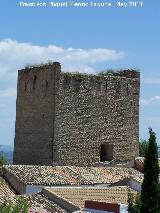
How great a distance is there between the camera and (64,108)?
3309 centimetres

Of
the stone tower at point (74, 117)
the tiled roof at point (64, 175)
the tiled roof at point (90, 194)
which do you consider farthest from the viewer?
the stone tower at point (74, 117)

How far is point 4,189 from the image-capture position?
1182 inches

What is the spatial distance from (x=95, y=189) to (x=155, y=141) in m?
7.90

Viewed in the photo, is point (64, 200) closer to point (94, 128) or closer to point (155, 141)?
point (155, 141)

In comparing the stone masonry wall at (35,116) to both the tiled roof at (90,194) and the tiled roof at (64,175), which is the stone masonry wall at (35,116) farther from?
the tiled roof at (90,194)

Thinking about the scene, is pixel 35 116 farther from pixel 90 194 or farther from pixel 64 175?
pixel 90 194

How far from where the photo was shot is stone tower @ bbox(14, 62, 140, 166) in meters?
33.0

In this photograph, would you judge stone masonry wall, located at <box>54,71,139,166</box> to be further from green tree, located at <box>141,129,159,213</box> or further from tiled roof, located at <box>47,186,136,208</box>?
green tree, located at <box>141,129,159,213</box>

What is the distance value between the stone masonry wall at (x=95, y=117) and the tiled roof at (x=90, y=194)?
5.03m

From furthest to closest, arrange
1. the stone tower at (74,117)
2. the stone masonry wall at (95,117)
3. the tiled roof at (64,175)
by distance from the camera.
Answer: the stone masonry wall at (95,117), the stone tower at (74,117), the tiled roof at (64,175)

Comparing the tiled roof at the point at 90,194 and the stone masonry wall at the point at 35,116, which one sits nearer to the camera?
the tiled roof at the point at 90,194

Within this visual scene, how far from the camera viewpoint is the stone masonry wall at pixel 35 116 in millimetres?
33031

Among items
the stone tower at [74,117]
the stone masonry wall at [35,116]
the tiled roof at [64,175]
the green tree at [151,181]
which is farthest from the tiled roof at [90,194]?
the green tree at [151,181]

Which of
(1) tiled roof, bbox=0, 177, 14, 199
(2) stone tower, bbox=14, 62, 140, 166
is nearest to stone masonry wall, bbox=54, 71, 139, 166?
(2) stone tower, bbox=14, 62, 140, 166
